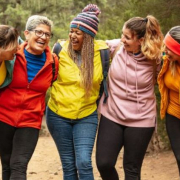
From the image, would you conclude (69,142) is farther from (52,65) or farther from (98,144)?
(52,65)

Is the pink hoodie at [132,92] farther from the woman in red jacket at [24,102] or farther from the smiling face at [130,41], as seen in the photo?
the woman in red jacket at [24,102]

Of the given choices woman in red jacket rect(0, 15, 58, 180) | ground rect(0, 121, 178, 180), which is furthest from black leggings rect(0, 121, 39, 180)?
ground rect(0, 121, 178, 180)

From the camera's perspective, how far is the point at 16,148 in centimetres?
450

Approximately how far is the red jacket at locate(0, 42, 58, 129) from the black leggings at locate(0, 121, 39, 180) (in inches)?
3.0

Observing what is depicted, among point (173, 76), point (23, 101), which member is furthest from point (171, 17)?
point (23, 101)

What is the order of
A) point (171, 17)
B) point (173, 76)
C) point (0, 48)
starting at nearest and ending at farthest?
1. point (0, 48)
2. point (173, 76)
3. point (171, 17)

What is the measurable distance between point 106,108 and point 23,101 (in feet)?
3.23

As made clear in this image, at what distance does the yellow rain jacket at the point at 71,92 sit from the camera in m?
4.79

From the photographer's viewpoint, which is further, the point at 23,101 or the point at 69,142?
the point at 69,142

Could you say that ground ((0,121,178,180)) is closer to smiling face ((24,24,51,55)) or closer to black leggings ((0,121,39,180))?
black leggings ((0,121,39,180))

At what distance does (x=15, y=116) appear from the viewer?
15.0 ft

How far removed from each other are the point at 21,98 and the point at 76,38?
3.14ft

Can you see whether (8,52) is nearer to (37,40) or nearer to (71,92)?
(37,40)

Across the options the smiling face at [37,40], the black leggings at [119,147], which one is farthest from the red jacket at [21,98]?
the black leggings at [119,147]
